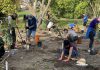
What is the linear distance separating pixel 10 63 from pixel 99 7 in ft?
109

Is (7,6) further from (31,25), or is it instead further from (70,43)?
(70,43)

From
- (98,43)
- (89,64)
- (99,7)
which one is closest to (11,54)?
(89,64)

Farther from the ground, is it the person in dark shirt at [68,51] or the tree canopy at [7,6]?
the tree canopy at [7,6]

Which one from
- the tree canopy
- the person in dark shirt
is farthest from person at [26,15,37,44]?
the person in dark shirt

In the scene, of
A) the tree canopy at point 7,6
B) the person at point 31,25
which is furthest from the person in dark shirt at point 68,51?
the tree canopy at point 7,6

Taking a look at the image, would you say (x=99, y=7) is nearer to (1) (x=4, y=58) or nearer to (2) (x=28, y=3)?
(2) (x=28, y=3)

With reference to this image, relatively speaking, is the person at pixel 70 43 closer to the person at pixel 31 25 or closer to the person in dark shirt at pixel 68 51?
the person in dark shirt at pixel 68 51

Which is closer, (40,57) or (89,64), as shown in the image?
(89,64)

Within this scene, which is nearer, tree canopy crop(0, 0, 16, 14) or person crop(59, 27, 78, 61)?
person crop(59, 27, 78, 61)

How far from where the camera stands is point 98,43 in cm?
1772

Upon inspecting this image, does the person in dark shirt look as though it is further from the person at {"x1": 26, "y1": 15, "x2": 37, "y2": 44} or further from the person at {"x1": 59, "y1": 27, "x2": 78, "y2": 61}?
the person at {"x1": 26, "y1": 15, "x2": 37, "y2": 44}

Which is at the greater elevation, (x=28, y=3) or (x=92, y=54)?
(x=28, y=3)

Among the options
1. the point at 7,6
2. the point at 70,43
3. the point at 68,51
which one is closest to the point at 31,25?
the point at 68,51

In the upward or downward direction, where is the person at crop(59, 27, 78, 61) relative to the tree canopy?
downward
